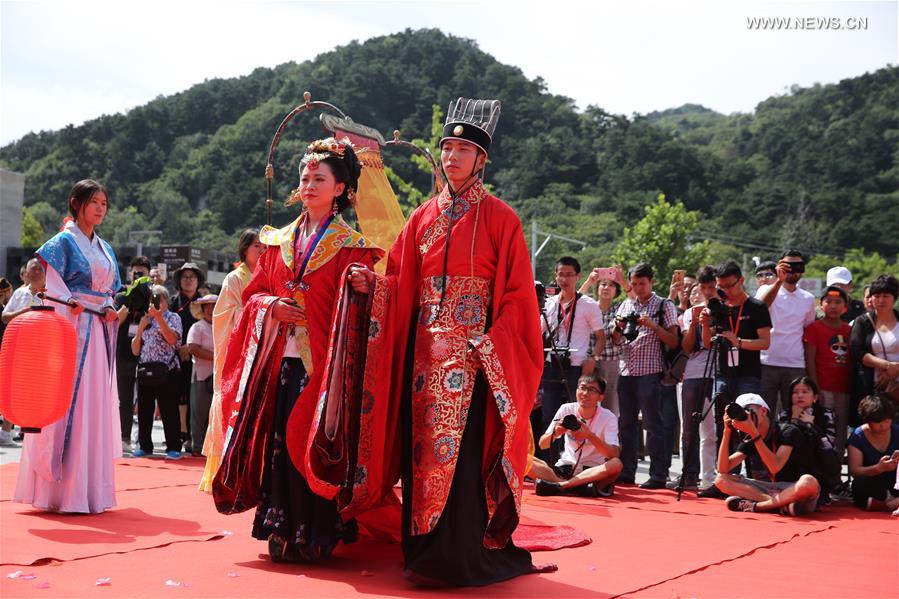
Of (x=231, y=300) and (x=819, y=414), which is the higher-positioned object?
(x=231, y=300)

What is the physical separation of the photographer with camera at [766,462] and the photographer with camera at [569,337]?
1641mm

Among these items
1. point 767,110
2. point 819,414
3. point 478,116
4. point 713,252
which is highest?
point 767,110

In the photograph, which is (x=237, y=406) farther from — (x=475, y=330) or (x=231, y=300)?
(x=231, y=300)

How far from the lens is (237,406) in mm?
4328

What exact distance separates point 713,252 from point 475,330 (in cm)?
4644

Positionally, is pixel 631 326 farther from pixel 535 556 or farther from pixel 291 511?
pixel 291 511

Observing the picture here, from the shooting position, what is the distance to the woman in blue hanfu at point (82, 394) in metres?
5.46

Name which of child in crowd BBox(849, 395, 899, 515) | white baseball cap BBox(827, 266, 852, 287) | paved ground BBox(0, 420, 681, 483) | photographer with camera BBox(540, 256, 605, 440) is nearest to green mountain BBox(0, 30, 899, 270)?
paved ground BBox(0, 420, 681, 483)

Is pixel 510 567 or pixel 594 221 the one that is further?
pixel 594 221

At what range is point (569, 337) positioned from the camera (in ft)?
26.5

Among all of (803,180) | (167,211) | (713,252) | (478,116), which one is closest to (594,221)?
(713,252)

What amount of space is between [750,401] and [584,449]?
51.8 inches

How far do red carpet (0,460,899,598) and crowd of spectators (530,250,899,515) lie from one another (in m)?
0.42

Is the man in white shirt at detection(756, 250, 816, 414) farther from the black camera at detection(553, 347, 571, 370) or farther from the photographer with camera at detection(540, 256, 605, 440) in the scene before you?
the black camera at detection(553, 347, 571, 370)
